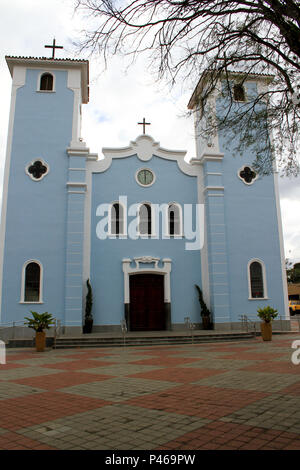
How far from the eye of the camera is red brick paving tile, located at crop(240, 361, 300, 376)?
26.4ft

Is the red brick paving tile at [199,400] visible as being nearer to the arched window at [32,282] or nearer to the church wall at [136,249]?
the church wall at [136,249]

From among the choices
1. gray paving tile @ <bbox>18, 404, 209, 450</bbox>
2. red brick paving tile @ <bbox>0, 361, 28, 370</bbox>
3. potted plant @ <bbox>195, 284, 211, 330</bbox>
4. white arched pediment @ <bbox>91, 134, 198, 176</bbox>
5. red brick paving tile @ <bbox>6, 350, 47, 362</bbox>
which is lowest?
red brick paving tile @ <bbox>0, 361, 28, 370</bbox>

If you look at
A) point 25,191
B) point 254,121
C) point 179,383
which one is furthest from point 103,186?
point 179,383

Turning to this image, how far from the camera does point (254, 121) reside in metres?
8.23

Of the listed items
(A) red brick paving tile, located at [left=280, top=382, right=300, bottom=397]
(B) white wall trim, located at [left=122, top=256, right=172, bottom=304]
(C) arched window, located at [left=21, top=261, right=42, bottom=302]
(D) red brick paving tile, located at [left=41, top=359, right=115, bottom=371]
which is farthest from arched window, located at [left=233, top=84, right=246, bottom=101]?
(C) arched window, located at [left=21, top=261, right=42, bottom=302]

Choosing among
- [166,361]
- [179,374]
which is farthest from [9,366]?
[179,374]

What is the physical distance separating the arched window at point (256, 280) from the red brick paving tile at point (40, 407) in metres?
14.5

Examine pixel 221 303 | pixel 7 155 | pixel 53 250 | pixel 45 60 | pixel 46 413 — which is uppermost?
pixel 45 60

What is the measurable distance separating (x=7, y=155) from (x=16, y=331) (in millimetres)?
8499

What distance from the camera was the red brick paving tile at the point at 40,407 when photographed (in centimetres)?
486

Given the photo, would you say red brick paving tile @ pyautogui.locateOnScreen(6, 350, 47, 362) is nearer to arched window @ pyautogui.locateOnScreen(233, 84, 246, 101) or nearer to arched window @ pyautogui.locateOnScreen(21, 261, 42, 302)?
arched window @ pyautogui.locateOnScreen(21, 261, 42, 302)

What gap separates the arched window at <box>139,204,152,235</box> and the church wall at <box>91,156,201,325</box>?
0.40 m

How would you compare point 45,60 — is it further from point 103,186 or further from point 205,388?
point 205,388
